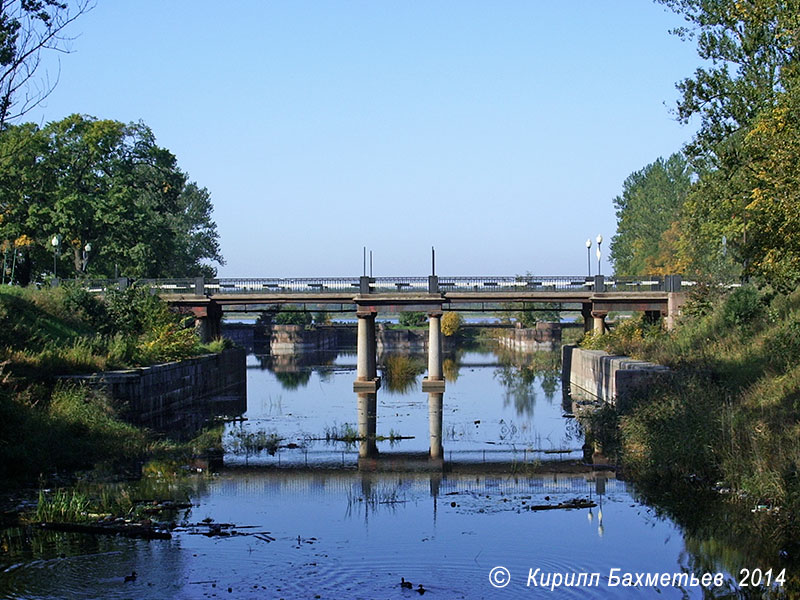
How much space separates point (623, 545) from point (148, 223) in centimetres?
5323

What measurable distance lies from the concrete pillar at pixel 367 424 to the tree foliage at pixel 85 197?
22.7m

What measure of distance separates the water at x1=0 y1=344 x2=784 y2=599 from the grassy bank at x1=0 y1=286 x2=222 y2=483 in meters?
3.02

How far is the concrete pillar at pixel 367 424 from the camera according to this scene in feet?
97.8

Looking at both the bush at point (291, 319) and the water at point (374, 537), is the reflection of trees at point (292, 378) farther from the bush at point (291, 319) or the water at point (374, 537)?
the bush at point (291, 319)

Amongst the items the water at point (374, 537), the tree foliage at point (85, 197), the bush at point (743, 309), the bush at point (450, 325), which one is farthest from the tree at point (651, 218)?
the water at point (374, 537)

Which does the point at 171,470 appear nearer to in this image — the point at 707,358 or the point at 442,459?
the point at 442,459

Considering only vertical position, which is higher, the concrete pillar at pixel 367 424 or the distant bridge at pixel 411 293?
the distant bridge at pixel 411 293

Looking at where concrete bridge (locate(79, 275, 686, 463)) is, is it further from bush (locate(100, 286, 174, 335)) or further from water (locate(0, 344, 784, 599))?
water (locate(0, 344, 784, 599))

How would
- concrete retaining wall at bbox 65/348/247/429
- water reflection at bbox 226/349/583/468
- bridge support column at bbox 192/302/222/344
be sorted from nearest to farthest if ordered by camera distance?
water reflection at bbox 226/349/583/468 → concrete retaining wall at bbox 65/348/247/429 → bridge support column at bbox 192/302/222/344

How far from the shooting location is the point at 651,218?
384 feet

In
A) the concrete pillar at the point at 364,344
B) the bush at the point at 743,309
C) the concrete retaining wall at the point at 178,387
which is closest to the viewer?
the concrete retaining wall at the point at 178,387

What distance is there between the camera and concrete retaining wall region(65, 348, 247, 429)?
108 feet

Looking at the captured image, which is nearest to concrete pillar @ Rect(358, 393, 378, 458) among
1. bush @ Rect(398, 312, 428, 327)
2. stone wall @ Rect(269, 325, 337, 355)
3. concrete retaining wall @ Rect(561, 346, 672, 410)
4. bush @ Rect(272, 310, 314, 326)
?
concrete retaining wall @ Rect(561, 346, 672, 410)

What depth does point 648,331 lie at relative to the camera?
48.8m
